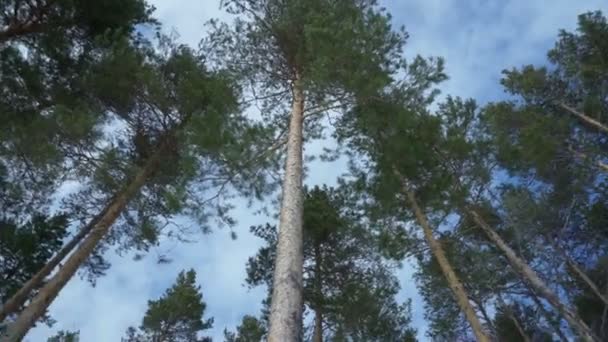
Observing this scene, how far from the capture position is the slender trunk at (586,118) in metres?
13.5

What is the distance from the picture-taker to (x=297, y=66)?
11.6 meters

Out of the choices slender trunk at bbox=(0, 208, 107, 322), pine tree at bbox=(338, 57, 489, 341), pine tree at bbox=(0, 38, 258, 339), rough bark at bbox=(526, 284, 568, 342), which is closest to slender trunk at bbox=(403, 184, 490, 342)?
pine tree at bbox=(338, 57, 489, 341)

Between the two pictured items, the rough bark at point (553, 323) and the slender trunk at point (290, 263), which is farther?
the rough bark at point (553, 323)

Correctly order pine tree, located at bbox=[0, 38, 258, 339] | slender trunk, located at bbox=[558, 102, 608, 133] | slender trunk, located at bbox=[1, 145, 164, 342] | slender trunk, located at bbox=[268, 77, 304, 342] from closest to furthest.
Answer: slender trunk, located at bbox=[268, 77, 304, 342]
slender trunk, located at bbox=[1, 145, 164, 342]
pine tree, located at bbox=[0, 38, 258, 339]
slender trunk, located at bbox=[558, 102, 608, 133]

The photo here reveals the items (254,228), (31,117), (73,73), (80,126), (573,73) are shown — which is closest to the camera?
(80,126)

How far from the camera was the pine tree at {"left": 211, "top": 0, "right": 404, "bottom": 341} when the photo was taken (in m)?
5.71

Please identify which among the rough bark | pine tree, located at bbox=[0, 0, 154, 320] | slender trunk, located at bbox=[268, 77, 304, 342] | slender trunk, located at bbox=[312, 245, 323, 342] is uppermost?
pine tree, located at bbox=[0, 0, 154, 320]

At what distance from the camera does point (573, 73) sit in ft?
50.2

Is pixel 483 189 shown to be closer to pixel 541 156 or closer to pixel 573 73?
pixel 541 156

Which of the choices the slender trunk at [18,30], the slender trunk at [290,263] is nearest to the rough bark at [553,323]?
the slender trunk at [290,263]

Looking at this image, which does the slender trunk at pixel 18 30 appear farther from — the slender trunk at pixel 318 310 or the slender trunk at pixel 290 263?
the slender trunk at pixel 318 310

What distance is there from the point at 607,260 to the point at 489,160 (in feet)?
14.6

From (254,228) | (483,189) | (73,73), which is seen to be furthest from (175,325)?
(483,189)

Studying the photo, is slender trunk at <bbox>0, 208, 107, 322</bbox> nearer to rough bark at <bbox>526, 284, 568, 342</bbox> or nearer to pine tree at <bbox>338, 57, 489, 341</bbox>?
pine tree at <bbox>338, 57, 489, 341</bbox>
